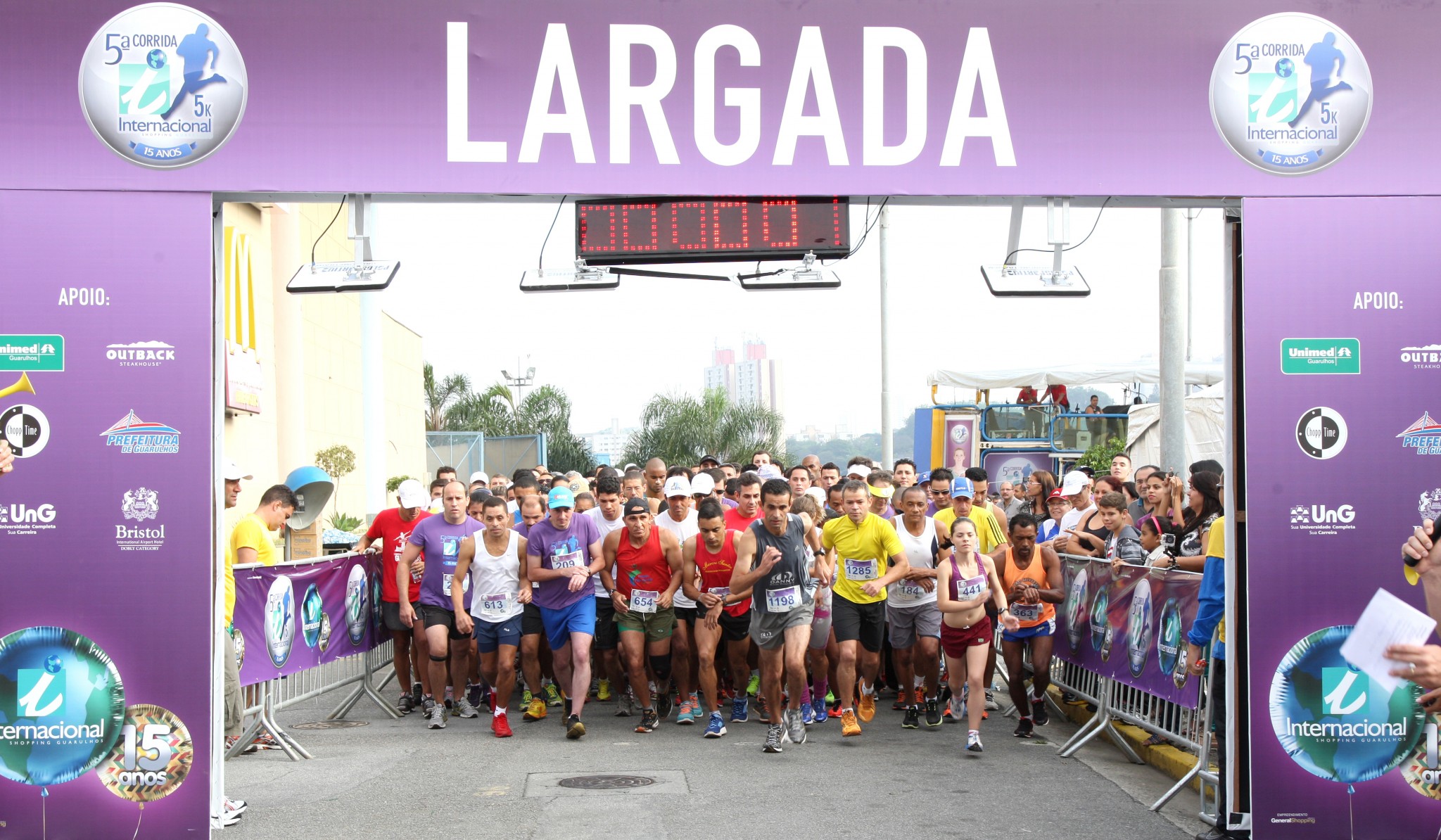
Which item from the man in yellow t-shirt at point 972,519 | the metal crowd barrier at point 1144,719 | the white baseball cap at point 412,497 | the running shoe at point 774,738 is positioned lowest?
the running shoe at point 774,738

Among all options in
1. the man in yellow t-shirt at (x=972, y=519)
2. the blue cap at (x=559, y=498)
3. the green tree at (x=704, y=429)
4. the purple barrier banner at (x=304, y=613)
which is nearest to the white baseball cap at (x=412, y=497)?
the purple barrier banner at (x=304, y=613)

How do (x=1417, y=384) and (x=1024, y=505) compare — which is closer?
(x=1417, y=384)

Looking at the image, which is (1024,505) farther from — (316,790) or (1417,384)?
(316,790)

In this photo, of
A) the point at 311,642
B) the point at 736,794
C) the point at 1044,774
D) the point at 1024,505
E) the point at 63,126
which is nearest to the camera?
the point at 63,126

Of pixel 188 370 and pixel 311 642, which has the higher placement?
pixel 188 370

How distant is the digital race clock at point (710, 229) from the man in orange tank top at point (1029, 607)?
14.7 feet

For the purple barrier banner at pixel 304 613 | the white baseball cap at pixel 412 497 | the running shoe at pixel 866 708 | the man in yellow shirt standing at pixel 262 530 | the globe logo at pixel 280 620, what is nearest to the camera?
the purple barrier banner at pixel 304 613

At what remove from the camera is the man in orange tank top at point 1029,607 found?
420 inches

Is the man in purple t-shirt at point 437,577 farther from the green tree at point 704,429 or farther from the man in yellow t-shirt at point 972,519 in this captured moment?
the green tree at point 704,429

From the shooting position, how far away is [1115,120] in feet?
23.5

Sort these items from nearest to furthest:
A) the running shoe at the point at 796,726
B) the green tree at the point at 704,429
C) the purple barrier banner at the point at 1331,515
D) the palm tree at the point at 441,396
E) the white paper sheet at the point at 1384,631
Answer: the white paper sheet at the point at 1384,631, the purple barrier banner at the point at 1331,515, the running shoe at the point at 796,726, the palm tree at the point at 441,396, the green tree at the point at 704,429

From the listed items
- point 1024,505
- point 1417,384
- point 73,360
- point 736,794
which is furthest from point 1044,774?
point 73,360

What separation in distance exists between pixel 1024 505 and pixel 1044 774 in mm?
5575

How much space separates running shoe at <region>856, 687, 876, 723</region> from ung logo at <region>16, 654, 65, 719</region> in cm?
676
